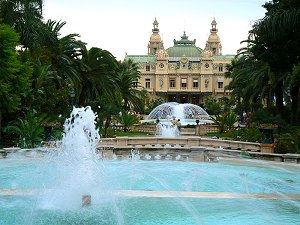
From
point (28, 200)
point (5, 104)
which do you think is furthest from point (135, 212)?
point (5, 104)

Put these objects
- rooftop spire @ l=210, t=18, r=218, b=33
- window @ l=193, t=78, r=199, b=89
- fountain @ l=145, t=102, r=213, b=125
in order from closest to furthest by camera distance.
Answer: fountain @ l=145, t=102, r=213, b=125, window @ l=193, t=78, r=199, b=89, rooftop spire @ l=210, t=18, r=218, b=33

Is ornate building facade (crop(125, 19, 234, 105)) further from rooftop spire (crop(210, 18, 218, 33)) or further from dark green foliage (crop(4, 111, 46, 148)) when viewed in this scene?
dark green foliage (crop(4, 111, 46, 148))

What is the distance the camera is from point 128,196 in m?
8.02

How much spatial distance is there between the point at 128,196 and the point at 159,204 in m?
0.58

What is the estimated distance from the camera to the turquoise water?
22.7 ft

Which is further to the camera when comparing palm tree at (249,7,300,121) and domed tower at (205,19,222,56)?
domed tower at (205,19,222,56)

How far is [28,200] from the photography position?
785 cm

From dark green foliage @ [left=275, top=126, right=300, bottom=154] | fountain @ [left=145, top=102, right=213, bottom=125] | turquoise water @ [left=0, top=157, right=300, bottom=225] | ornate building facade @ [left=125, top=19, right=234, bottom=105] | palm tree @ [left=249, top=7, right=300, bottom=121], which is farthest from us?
ornate building facade @ [left=125, top=19, right=234, bottom=105]

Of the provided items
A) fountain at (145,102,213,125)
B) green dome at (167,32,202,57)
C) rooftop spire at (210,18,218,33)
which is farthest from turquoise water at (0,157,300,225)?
rooftop spire at (210,18,218,33)

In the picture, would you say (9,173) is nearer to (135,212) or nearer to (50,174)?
(50,174)

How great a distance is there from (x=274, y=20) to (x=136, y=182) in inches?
523

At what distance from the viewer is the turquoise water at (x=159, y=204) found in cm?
691

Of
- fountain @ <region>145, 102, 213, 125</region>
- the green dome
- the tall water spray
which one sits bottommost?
the tall water spray

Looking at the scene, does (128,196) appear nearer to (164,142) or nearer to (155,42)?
(164,142)
